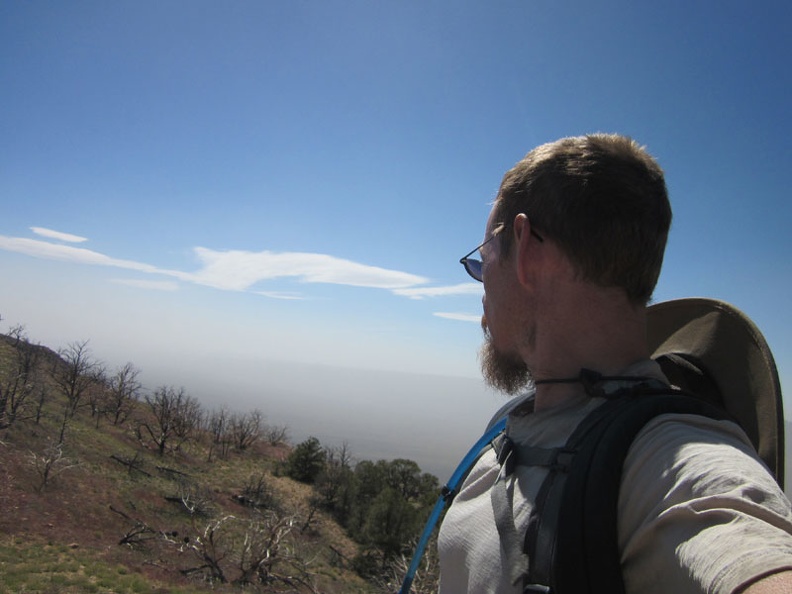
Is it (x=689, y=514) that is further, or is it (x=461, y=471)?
(x=461, y=471)

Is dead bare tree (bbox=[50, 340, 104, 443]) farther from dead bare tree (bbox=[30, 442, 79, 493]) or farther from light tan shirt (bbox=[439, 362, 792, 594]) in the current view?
light tan shirt (bbox=[439, 362, 792, 594])

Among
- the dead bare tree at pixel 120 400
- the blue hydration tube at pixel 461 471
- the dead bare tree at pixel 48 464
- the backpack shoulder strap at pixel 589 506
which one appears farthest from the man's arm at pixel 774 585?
the dead bare tree at pixel 120 400

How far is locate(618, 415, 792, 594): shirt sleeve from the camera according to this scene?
2.43ft

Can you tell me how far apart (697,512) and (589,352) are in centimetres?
61

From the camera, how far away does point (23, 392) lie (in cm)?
4372

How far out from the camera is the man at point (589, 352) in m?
0.86

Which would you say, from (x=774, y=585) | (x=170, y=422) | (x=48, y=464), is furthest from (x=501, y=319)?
(x=170, y=422)

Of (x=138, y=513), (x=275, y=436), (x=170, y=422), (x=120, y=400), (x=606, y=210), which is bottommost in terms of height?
(x=275, y=436)

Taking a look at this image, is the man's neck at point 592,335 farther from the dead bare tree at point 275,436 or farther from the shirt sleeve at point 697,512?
the dead bare tree at point 275,436

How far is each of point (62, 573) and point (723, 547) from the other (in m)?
30.5

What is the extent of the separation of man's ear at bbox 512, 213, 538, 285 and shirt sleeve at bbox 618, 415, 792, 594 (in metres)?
0.59

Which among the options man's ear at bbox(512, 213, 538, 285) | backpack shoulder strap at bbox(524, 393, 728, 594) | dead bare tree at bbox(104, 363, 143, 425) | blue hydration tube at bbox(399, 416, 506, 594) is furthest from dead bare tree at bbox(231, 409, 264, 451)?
backpack shoulder strap at bbox(524, 393, 728, 594)

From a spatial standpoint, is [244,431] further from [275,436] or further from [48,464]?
[48,464]

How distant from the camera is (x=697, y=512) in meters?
0.82
